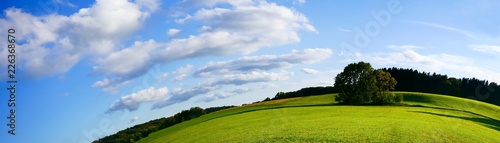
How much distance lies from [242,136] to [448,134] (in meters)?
20.6

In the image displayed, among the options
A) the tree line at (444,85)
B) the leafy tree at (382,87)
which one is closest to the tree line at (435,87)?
the tree line at (444,85)

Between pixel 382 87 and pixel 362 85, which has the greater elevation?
pixel 362 85

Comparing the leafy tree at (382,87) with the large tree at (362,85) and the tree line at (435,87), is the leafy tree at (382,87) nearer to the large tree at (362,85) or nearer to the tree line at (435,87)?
the large tree at (362,85)

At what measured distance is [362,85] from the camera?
97.5 metres

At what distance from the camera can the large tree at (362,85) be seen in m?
96.8

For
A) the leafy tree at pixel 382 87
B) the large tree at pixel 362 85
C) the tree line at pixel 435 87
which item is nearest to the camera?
the large tree at pixel 362 85

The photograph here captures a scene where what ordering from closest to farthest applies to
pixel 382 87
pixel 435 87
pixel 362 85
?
pixel 362 85 < pixel 382 87 < pixel 435 87

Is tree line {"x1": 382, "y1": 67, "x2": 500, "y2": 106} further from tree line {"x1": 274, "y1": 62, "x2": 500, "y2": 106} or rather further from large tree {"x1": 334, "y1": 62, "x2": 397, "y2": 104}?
large tree {"x1": 334, "y1": 62, "x2": 397, "y2": 104}

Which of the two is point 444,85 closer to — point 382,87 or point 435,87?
point 435,87

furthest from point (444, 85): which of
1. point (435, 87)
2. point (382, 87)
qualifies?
point (382, 87)

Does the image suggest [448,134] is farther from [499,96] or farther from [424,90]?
[499,96]

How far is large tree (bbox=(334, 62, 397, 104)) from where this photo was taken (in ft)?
317

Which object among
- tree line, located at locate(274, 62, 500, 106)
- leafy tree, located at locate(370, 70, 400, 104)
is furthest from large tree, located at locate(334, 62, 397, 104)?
tree line, located at locate(274, 62, 500, 106)

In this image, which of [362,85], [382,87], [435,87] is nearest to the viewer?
[362,85]
